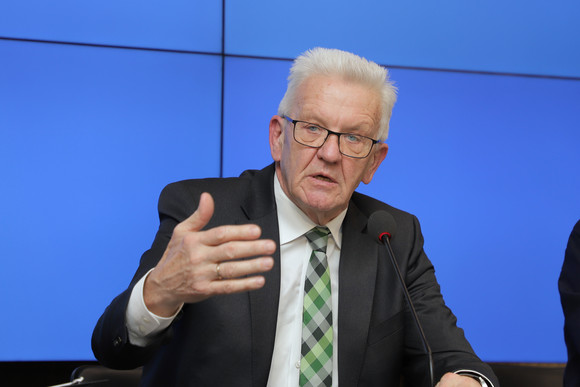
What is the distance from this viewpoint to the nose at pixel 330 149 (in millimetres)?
1668

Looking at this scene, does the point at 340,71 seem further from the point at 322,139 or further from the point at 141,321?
the point at 141,321

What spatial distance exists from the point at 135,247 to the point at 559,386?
1.69 m

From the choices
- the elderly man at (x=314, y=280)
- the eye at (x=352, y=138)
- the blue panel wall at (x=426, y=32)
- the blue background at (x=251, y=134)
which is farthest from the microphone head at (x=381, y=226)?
the blue panel wall at (x=426, y=32)

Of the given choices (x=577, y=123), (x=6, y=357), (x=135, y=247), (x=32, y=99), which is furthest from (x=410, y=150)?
(x=6, y=357)

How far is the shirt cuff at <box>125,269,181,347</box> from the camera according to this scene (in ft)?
4.34

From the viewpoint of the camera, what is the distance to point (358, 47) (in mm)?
2729

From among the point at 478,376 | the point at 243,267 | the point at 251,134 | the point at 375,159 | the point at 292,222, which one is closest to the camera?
the point at 243,267

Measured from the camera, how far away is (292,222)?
5.74 feet

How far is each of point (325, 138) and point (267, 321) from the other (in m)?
0.53

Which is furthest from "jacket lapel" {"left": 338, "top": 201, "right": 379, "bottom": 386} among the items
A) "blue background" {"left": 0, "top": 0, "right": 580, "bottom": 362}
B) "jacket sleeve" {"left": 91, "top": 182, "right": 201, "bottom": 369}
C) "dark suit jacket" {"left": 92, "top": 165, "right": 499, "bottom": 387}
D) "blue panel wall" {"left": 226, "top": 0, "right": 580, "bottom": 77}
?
"blue panel wall" {"left": 226, "top": 0, "right": 580, "bottom": 77}

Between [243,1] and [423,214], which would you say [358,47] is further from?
[423,214]

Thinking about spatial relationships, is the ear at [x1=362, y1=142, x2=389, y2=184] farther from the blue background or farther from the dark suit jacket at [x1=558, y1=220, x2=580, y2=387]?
the blue background

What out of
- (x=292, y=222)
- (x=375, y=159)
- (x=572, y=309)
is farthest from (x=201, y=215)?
(x=572, y=309)

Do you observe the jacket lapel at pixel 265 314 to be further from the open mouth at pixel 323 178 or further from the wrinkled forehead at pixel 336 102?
the wrinkled forehead at pixel 336 102
